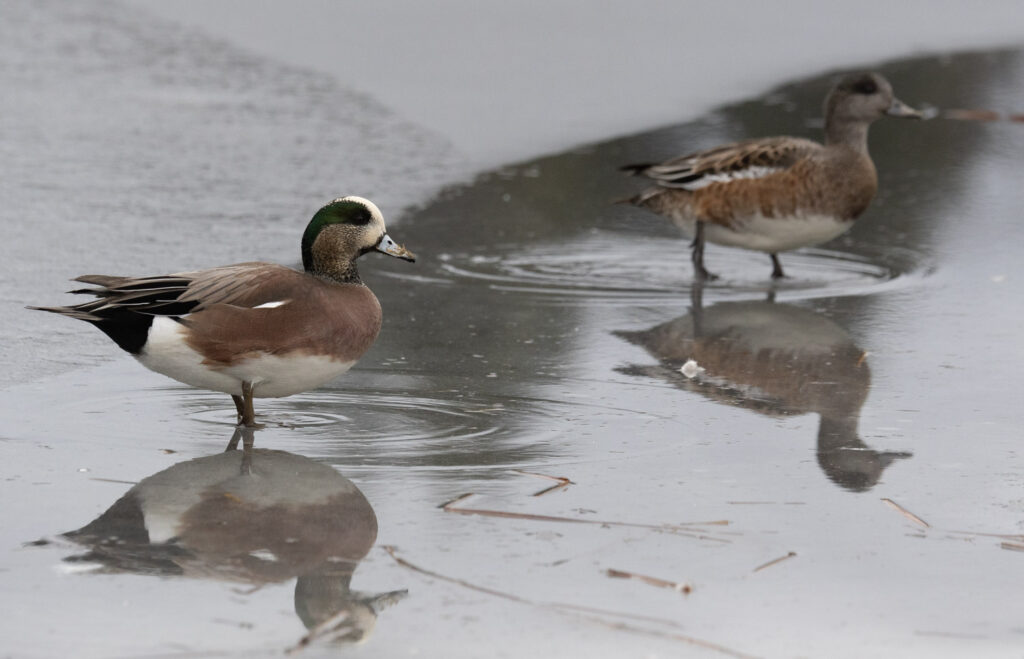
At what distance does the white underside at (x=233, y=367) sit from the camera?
16.1ft

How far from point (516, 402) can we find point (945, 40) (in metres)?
9.84

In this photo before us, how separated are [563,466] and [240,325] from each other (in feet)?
3.77

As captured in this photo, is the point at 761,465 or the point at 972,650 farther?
the point at 761,465

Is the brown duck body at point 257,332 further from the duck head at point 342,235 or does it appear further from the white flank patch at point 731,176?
the white flank patch at point 731,176

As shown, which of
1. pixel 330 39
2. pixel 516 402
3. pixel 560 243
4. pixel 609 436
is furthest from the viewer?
pixel 330 39

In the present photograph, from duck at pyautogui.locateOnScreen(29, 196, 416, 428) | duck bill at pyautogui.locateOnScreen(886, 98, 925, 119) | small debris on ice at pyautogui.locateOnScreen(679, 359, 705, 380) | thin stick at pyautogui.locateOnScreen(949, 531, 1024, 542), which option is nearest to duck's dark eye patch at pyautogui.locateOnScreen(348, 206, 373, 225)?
duck at pyautogui.locateOnScreen(29, 196, 416, 428)

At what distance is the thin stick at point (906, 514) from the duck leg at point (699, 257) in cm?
357

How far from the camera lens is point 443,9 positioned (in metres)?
13.8

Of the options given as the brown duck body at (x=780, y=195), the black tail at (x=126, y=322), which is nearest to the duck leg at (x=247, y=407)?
the black tail at (x=126, y=322)

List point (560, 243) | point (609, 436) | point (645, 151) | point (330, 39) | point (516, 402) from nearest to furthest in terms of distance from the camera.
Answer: point (609, 436) < point (516, 402) < point (560, 243) < point (645, 151) < point (330, 39)

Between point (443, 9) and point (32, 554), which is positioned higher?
point (443, 9)

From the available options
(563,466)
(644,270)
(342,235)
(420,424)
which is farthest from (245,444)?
(644,270)

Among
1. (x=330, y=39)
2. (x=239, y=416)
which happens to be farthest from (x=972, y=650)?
(x=330, y=39)

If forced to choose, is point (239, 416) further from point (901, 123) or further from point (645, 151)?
point (901, 123)
